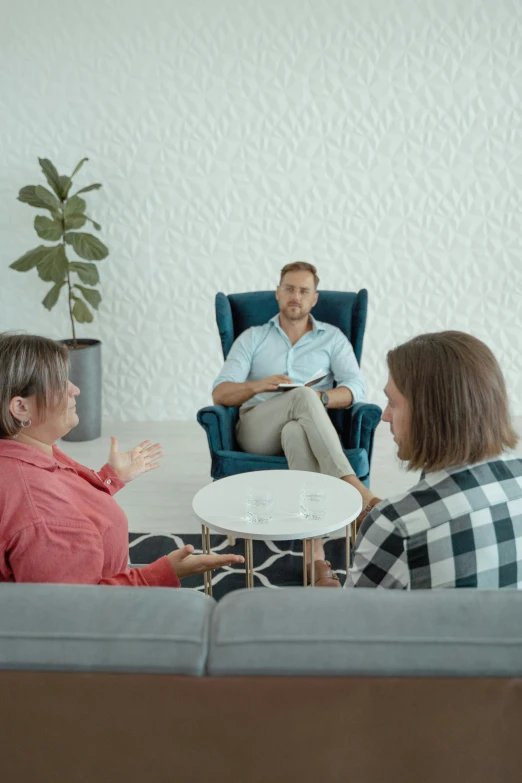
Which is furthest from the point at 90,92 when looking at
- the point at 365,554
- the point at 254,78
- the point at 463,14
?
the point at 365,554

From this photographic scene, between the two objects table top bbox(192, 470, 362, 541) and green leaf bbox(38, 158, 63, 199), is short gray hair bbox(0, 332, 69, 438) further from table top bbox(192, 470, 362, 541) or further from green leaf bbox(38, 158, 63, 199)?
green leaf bbox(38, 158, 63, 199)

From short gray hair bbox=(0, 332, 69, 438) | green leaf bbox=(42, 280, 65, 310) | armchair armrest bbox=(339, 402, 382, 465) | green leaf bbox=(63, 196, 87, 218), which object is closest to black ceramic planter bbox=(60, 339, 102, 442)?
green leaf bbox=(42, 280, 65, 310)

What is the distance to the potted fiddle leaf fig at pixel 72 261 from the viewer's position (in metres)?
4.51

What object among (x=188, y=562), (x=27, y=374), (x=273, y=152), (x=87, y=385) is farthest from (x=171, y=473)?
(x=27, y=374)

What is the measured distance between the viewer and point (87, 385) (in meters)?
4.78

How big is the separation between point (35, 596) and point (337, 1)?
14.7 feet

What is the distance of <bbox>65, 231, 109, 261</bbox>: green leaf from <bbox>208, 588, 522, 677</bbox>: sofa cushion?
3787 mm

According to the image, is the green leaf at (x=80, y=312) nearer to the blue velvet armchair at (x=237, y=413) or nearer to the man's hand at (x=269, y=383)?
the blue velvet armchair at (x=237, y=413)

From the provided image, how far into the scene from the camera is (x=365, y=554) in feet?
4.95

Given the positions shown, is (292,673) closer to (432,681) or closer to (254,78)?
(432,681)

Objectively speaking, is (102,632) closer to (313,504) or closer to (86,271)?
(313,504)

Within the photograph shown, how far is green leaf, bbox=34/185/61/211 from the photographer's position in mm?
4461

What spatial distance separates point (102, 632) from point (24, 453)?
0.68 metres

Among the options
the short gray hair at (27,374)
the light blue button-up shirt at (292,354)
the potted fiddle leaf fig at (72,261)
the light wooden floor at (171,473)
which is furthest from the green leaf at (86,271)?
the short gray hair at (27,374)
